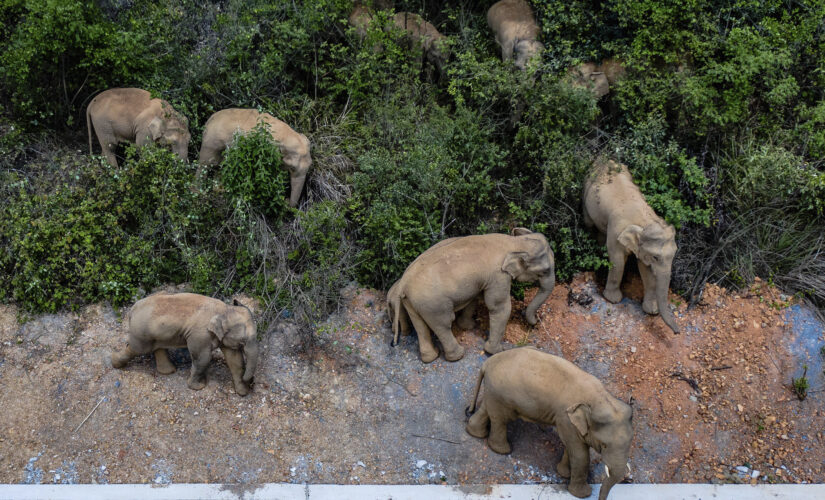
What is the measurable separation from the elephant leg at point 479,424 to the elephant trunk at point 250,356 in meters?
2.31

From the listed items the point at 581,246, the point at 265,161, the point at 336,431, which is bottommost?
the point at 336,431

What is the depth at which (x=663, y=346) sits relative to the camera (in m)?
8.50

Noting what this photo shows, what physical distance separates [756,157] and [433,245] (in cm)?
399

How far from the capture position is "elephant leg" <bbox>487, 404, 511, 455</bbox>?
7.22 metres

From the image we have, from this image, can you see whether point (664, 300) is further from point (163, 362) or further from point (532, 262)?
point (163, 362)

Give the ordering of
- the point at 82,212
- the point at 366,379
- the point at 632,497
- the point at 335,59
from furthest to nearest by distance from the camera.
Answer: the point at 335,59, the point at 82,212, the point at 366,379, the point at 632,497

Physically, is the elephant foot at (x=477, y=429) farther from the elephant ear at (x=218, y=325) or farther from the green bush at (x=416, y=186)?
the elephant ear at (x=218, y=325)

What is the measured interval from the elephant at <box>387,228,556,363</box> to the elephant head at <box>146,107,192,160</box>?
3.56 metres

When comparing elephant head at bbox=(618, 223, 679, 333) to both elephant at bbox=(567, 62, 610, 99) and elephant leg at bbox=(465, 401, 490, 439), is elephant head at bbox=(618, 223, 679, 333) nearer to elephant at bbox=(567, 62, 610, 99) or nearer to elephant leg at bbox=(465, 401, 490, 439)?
elephant at bbox=(567, 62, 610, 99)

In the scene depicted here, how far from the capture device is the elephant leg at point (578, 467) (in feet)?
22.5

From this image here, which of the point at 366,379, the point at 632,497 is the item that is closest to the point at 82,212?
the point at 366,379

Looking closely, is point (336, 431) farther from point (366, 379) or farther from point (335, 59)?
point (335, 59)

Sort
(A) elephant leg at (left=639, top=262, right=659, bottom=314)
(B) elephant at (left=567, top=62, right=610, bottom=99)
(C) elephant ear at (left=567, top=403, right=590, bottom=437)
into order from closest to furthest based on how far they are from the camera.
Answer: (C) elephant ear at (left=567, top=403, right=590, bottom=437) → (A) elephant leg at (left=639, top=262, right=659, bottom=314) → (B) elephant at (left=567, top=62, right=610, bottom=99)

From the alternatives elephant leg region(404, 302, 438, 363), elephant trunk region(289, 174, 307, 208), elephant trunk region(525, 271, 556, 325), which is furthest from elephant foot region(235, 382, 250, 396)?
elephant trunk region(525, 271, 556, 325)
